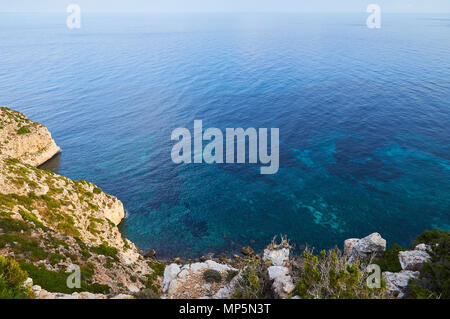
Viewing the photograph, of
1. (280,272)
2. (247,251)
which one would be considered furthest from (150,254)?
(280,272)

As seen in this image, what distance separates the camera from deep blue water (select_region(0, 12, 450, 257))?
1981 inches

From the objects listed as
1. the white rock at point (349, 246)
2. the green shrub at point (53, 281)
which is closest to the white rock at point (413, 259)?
the white rock at point (349, 246)

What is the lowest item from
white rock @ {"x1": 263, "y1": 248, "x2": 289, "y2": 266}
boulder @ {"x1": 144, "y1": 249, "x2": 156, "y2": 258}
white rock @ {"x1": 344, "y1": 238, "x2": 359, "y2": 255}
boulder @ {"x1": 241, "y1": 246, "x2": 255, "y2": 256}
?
boulder @ {"x1": 144, "y1": 249, "x2": 156, "y2": 258}

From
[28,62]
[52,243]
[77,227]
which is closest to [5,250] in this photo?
[52,243]

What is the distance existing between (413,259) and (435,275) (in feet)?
9.39

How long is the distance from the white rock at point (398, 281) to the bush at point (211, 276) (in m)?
13.2

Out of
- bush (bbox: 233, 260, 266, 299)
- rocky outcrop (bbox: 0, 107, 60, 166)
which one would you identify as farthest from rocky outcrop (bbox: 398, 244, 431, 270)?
rocky outcrop (bbox: 0, 107, 60, 166)

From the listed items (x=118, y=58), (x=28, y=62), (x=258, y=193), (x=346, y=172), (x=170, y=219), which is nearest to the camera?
(x=170, y=219)

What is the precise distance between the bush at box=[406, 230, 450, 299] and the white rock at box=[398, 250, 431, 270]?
22.0 inches

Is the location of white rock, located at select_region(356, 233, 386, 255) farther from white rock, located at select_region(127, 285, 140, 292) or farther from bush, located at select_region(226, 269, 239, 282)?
white rock, located at select_region(127, 285, 140, 292)

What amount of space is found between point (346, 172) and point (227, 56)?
123978mm

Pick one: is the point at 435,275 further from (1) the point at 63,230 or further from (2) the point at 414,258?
(1) the point at 63,230

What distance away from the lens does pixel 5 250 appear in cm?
2550
